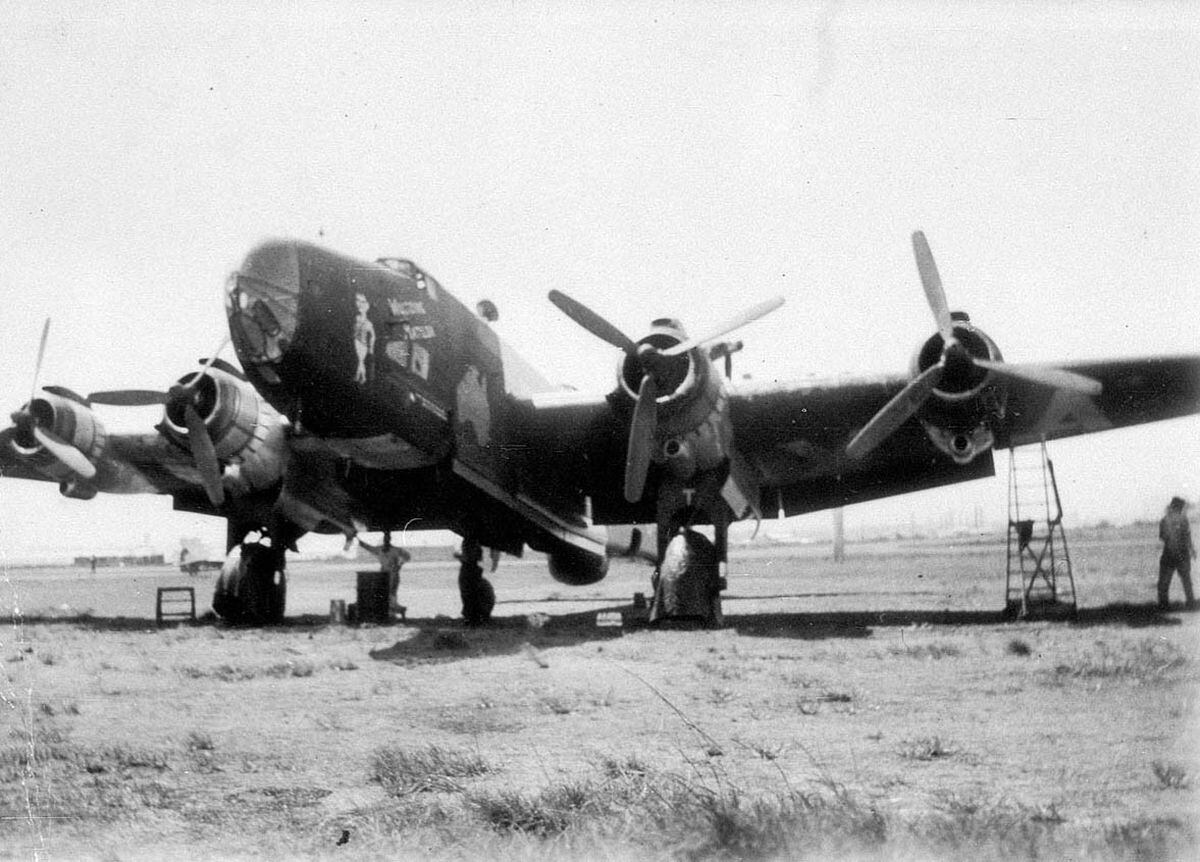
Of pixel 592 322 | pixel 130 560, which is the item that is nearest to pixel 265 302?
pixel 592 322

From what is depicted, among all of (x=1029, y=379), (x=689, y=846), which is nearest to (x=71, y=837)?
(x=689, y=846)

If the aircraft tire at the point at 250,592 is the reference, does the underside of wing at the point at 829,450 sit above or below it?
above

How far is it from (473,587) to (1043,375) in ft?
30.6

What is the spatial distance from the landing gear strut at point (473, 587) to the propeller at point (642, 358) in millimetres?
4831

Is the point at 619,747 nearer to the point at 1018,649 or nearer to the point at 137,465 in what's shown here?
the point at 1018,649

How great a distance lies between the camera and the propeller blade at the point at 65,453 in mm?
14914

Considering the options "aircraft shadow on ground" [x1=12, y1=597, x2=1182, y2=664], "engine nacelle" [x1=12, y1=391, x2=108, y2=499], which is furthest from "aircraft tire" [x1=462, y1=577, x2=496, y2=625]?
"engine nacelle" [x1=12, y1=391, x2=108, y2=499]

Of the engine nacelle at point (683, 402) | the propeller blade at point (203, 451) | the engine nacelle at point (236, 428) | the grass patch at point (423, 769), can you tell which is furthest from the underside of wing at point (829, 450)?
the grass patch at point (423, 769)

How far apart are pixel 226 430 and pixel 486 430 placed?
146 inches

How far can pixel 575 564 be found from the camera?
1883 cm

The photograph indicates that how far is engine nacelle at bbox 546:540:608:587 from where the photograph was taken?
17709 millimetres

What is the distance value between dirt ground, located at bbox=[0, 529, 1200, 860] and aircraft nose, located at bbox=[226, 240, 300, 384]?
3.34 m

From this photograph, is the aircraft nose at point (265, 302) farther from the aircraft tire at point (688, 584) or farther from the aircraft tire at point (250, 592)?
the aircraft tire at point (250, 592)

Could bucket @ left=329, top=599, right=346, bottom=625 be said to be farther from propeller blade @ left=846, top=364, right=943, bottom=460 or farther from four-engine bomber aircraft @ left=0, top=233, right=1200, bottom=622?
propeller blade @ left=846, top=364, right=943, bottom=460
